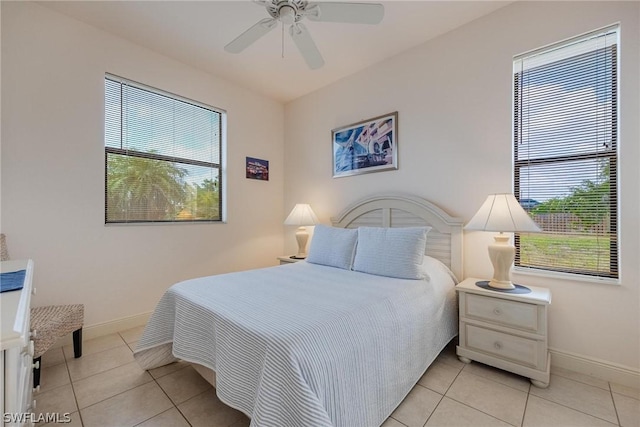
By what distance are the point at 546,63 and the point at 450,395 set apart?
2480 mm

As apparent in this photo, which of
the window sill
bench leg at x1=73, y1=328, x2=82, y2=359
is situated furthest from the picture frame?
the window sill

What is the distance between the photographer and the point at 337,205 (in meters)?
3.39

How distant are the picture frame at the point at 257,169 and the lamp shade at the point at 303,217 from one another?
0.76m

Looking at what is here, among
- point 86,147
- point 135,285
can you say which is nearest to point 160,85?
point 86,147

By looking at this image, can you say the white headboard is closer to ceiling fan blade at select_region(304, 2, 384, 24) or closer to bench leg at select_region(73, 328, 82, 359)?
ceiling fan blade at select_region(304, 2, 384, 24)

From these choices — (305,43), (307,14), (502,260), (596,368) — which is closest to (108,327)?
(305,43)

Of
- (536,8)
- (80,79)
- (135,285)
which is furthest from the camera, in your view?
(135,285)

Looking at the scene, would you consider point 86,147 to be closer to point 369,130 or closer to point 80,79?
point 80,79

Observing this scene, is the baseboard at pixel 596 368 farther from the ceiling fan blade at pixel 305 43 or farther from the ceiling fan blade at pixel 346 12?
the ceiling fan blade at pixel 305 43

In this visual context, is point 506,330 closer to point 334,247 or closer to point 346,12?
point 334,247

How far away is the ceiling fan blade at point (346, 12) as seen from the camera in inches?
59.2

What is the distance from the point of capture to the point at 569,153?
77.7 inches

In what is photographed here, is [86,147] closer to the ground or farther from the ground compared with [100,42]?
closer to the ground

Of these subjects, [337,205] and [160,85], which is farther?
[337,205]
